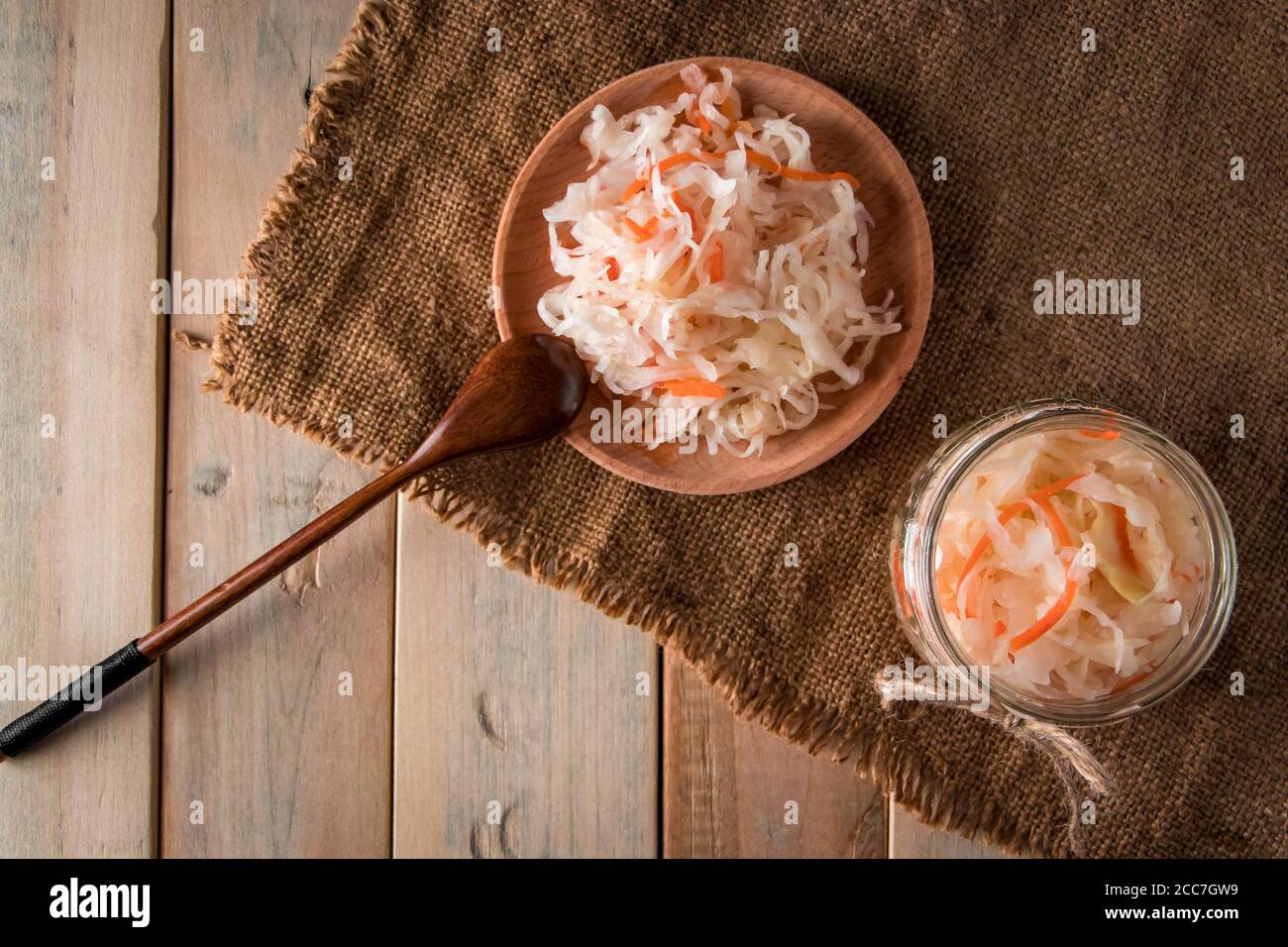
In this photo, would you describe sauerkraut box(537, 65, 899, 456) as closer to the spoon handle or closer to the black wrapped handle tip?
the spoon handle

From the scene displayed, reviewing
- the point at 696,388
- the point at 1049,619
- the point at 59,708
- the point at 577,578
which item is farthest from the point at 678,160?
the point at 59,708

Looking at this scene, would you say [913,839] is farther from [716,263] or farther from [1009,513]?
[716,263]

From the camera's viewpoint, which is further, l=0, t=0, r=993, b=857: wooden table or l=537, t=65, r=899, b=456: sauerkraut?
l=0, t=0, r=993, b=857: wooden table

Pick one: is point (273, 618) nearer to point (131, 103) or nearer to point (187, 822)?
point (187, 822)

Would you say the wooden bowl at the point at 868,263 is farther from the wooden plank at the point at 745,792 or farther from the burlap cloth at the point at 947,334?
the wooden plank at the point at 745,792

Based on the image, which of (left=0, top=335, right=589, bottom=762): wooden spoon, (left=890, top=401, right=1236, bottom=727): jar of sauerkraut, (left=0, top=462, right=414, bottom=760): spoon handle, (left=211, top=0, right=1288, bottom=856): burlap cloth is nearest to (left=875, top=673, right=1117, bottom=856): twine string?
(left=211, top=0, right=1288, bottom=856): burlap cloth

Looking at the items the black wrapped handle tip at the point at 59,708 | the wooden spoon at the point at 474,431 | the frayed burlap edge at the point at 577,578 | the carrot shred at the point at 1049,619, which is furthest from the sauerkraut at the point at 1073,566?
the black wrapped handle tip at the point at 59,708

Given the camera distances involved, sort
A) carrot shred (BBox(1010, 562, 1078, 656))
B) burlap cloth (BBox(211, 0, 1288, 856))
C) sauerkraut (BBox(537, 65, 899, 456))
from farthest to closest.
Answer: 1. burlap cloth (BBox(211, 0, 1288, 856))
2. sauerkraut (BBox(537, 65, 899, 456))
3. carrot shred (BBox(1010, 562, 1078, 656))
